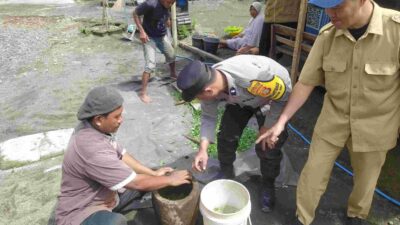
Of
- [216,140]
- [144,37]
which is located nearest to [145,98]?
[144,37]

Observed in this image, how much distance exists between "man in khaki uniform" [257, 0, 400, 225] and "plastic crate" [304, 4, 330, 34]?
2.74m

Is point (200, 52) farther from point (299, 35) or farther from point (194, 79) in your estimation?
point (194, 79)

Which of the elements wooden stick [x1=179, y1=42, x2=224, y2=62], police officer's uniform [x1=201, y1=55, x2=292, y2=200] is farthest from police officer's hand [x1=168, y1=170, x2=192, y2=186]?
wooden stick [x1=179, y1=42, x2=224, y2=62]

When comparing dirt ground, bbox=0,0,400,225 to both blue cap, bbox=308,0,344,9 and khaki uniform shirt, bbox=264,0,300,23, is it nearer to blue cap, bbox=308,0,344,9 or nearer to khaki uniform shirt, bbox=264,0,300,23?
khaki uniform shirt, bbox=264,0,300,23

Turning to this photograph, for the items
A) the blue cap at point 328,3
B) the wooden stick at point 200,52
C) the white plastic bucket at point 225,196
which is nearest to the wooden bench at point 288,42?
the wooden stick at point 200,52

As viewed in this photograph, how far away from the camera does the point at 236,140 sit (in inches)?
140

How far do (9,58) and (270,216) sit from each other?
7.75 meters

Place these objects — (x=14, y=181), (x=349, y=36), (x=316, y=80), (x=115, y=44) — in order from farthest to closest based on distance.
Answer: (x=115, y=44)
(x=14, y=181)
(x=316, y=80)
(x=349, y=36)

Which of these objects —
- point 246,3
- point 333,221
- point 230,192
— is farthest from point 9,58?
point 246,3

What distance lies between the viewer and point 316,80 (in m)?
2.72

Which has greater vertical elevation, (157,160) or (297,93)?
(297,93)

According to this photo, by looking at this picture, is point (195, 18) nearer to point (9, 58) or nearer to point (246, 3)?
point (246, 3)

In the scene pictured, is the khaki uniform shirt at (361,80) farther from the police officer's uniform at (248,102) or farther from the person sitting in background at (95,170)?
the person sitting in background at (95,170)

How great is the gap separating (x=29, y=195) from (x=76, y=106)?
2.27 m
